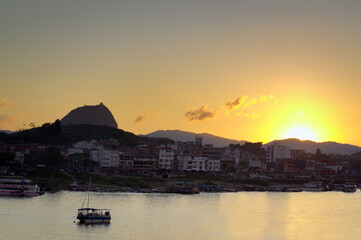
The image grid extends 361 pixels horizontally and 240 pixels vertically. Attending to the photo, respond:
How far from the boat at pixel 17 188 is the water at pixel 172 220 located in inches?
99.5

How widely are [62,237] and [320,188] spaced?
125 meters

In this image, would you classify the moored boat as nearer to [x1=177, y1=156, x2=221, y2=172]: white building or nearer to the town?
the town

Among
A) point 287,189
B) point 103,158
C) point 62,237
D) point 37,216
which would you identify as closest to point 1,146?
point 103,158

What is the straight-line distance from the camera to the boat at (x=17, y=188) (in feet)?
289

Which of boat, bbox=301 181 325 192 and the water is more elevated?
boat, bbox=301 181 325 192

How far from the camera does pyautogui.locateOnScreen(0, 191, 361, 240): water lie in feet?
188

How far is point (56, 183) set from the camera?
349 feet

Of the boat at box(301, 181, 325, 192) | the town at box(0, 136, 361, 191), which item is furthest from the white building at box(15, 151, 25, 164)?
the boat at box(301, 181, 325, 192)

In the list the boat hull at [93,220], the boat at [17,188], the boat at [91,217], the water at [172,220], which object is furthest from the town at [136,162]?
the boat hull at [93,220]

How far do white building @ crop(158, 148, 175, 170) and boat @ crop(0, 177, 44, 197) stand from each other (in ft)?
198

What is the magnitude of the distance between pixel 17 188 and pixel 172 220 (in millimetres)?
34008

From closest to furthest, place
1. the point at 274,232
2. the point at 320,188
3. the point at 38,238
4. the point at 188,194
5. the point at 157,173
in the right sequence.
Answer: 1. the point at 38,238
2. the point at 274,232
3. the point at 188,194
4. the point at 157,173
5. the point at 320,188

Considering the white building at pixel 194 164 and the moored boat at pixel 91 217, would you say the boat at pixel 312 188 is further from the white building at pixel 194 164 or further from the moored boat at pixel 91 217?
the moored boat at pixel 91 217

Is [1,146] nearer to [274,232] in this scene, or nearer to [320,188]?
[320,188]
